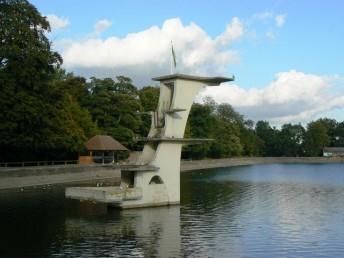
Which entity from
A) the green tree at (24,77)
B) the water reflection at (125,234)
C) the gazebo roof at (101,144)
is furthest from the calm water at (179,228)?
the gazebo roof at (101,144)

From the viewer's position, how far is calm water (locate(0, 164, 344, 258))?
21.6 metres

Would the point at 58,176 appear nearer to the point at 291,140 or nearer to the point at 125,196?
the point at 125,196

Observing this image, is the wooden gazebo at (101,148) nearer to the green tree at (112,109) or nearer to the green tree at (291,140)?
the green tree at (112,109)

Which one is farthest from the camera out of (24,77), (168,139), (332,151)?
(332,151)

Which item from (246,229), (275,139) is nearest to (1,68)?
(246,229)

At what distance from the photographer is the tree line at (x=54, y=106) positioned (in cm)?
4866

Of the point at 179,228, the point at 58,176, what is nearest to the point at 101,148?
the point at 58,176

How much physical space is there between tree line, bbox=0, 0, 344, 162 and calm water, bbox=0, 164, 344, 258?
8629mm

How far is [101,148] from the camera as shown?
227 feet

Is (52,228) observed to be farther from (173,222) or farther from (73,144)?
(73,144)

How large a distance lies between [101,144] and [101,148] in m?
0.86

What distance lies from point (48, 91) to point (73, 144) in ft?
31.4

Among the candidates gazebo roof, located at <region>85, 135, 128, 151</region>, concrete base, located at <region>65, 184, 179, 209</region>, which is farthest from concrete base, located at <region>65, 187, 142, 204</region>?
gazebo roof, located at <region>85, 135, 128, 151</region>

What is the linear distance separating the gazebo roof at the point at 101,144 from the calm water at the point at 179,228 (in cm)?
2800
